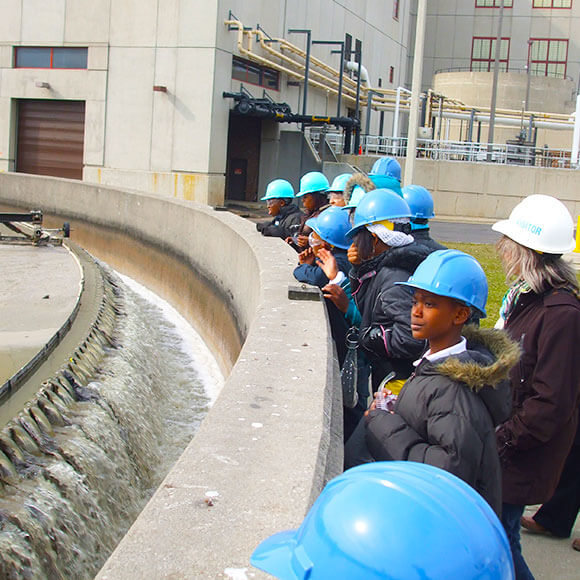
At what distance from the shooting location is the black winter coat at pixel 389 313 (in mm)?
3543

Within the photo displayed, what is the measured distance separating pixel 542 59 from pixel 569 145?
30.4 feet

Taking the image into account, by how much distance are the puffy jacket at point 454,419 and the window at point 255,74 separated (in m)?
23.0

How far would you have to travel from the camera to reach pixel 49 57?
25.4 m

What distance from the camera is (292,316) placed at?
5.26 m

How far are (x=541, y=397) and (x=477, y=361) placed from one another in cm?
60

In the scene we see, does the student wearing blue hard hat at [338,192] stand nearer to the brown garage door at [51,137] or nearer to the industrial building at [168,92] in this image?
the industrial building at [168,92]

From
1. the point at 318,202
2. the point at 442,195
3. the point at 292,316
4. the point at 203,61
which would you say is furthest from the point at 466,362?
the point at 442,195

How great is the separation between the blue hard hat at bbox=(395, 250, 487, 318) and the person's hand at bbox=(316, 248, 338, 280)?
198 cm

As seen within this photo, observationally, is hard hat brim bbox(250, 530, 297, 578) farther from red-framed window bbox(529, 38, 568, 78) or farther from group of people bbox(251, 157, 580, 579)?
red-framed window bbox(529, 38, 568, 78)

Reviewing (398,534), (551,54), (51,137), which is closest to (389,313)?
(398,534)

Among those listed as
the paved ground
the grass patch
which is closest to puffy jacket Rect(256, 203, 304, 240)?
the grass patch

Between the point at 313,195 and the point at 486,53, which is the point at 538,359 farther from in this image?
the point at 486,53

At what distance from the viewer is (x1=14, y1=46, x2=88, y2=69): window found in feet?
82.5

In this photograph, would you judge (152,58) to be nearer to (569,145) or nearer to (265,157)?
(265,157)
